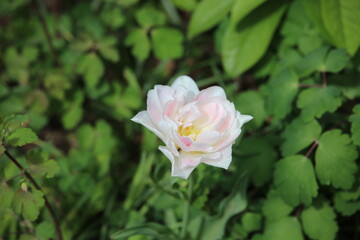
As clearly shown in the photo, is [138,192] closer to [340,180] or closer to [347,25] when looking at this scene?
[340,180]

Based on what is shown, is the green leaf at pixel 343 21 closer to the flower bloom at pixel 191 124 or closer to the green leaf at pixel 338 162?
the green leaf at pixel 338 162

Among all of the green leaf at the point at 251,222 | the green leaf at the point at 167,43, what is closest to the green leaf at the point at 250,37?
the green leaf at the point at 167,43

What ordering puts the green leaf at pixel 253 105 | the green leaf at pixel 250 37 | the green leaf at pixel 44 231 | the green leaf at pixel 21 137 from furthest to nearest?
the green leaf at pixel 250 37, the green leaf at pixel 253 105, the green leaf at pixel 44 231, the green leaf at pixel 21 137

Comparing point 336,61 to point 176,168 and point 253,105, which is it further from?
point 176,168

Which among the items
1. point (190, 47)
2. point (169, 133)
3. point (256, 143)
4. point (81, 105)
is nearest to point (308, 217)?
point (256, 143)

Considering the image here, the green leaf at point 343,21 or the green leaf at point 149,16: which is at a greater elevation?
the green leaf at point 149,16

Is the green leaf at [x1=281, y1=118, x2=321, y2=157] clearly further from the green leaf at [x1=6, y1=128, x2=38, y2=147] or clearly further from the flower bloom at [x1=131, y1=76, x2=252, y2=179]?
the green leaf at [x1=6, y1=128, x2=38, y2=147]

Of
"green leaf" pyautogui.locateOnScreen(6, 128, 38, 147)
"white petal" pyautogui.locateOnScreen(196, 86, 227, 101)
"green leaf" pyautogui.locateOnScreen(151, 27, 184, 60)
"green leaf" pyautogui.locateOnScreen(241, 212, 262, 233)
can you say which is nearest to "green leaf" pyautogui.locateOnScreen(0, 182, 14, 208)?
"green leaf" pyautogui.locateOnScreen(6, 128, 38, 147)
